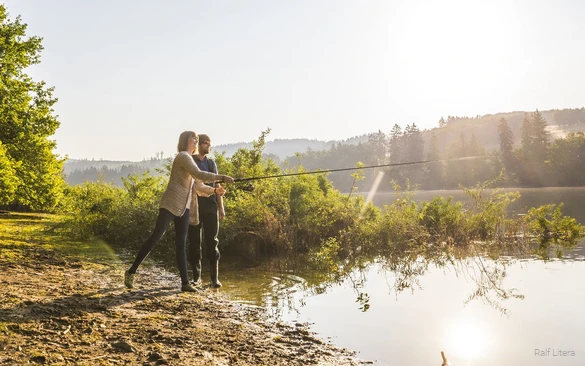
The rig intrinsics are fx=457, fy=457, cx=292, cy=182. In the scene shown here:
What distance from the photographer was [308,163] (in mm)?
166250

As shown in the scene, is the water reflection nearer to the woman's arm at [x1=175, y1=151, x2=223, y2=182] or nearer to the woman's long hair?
the woman's arm at [x1=175, y1=151, x2=223, y2=182]

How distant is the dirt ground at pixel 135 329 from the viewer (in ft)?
12.5

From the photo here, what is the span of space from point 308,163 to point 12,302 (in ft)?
530

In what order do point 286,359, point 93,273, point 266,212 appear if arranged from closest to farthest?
point 286,359 < point 93,273 < point 266,212

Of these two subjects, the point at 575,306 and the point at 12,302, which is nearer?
the point at 12,302

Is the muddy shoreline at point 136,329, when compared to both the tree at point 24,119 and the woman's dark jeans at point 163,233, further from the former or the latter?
the tree at point 24,119

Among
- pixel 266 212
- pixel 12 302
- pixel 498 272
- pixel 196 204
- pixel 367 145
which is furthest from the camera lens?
pixel 367 145

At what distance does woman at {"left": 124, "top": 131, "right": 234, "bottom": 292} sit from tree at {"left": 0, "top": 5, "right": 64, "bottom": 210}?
11.6 m

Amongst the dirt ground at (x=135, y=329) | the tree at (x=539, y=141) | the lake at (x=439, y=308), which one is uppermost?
the tree at (x=539, y=141)

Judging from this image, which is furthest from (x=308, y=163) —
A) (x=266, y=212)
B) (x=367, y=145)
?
(x=266, y=212)

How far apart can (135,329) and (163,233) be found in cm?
190

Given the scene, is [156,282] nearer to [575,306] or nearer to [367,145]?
[575,306]

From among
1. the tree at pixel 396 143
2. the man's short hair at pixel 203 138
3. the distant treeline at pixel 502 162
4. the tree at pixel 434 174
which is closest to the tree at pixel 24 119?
the man's short hair at pixel 203 138

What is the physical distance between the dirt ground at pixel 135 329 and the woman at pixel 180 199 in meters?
0.48
